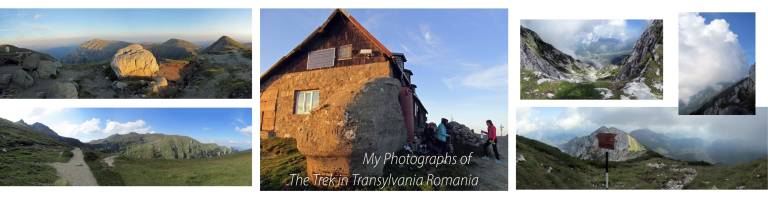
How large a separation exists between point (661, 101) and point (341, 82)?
689 centimetres

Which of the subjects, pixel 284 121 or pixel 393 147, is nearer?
pixel 393 147

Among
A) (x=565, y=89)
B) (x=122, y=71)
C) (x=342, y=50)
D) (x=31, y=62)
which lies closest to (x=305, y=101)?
(x=342, y=50)

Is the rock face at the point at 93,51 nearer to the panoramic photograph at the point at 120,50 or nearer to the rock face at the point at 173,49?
the panoramic photograph at the point at 120,50

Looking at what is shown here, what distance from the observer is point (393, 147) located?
8.99m

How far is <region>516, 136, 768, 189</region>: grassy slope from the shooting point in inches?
369

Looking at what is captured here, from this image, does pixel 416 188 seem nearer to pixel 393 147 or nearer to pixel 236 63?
pixel 393 147

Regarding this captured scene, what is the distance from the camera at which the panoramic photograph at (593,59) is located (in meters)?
9.27

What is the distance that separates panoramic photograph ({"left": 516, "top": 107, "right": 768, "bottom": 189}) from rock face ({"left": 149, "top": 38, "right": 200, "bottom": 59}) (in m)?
7.36

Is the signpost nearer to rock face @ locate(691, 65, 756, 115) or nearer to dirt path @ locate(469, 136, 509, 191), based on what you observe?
rock face @ locate(691, 65, 756, 115)

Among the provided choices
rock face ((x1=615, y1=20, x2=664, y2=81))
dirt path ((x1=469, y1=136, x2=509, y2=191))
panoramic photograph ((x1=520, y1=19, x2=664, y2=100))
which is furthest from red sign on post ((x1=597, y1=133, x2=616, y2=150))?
dirt path ((x1=469, y1=136, x2=509, y2=191))

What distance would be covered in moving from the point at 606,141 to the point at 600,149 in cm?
22

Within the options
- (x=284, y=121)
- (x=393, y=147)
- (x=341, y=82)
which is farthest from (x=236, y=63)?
(x=393, y=147)

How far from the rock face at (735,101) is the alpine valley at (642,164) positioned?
2.26 ft

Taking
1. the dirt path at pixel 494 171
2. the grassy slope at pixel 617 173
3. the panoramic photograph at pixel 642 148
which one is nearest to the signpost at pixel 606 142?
the panoramic photograph at pixel 642 148
